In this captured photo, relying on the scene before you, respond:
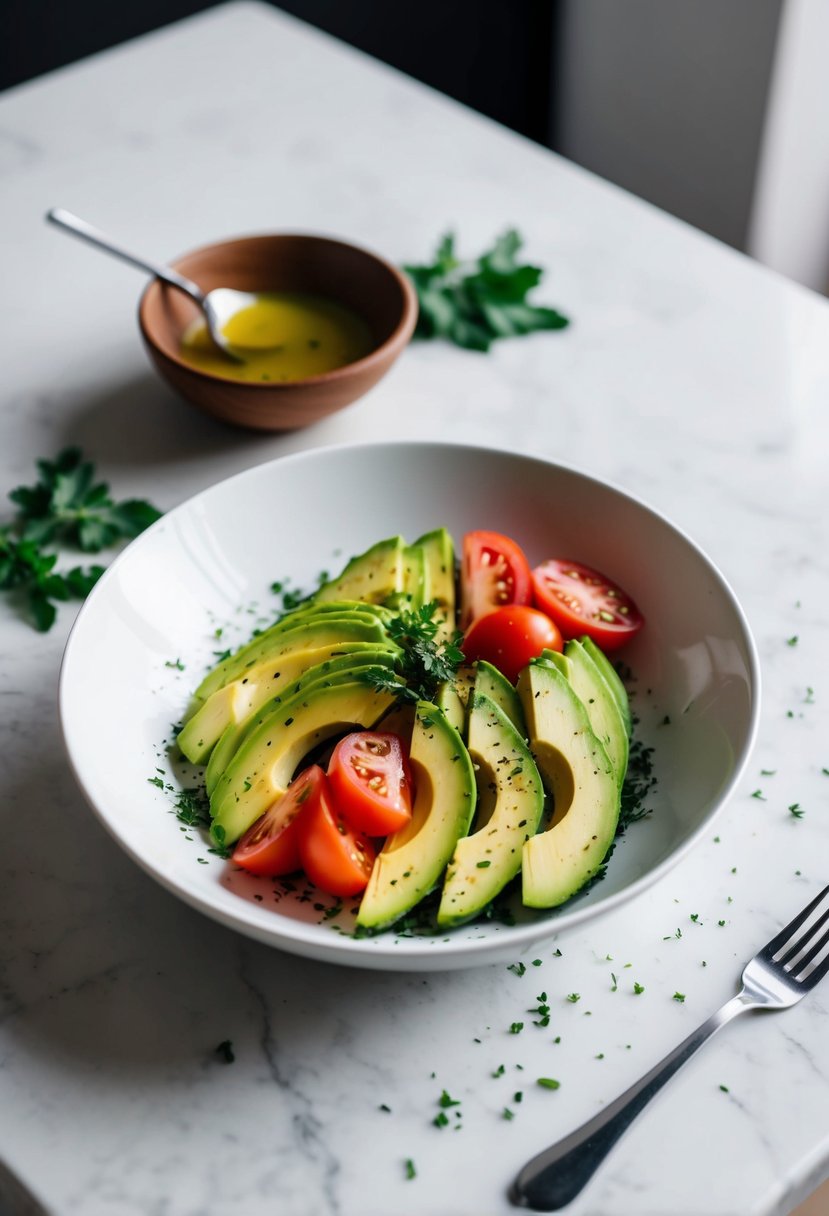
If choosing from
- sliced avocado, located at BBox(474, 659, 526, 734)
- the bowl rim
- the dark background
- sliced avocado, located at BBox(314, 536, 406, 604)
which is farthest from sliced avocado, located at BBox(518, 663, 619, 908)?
the dark background

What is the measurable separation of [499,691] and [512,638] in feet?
0.30

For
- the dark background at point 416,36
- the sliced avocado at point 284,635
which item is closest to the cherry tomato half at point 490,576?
the sliced avocado at point 284,635

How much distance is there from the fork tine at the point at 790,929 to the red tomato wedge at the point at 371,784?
39cm

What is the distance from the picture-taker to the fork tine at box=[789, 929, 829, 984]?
1.26 m

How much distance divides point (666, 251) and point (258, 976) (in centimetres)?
156

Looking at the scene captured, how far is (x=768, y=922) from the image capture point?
133cm

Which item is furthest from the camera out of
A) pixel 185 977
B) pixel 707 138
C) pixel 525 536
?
pixel 707 138

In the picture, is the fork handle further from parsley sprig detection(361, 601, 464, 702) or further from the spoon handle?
the spoon handle

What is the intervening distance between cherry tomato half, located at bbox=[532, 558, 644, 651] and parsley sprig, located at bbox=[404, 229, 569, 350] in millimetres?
635

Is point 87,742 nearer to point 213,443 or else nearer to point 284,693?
point 284,693

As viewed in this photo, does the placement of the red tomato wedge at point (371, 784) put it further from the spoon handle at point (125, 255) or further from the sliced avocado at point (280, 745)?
the spoon handle at point (125, 255)

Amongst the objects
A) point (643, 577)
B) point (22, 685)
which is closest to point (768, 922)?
point (643, 577)

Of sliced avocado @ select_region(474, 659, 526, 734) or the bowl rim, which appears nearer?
sliced avocado @ select_region(474, 659, 526, 734)

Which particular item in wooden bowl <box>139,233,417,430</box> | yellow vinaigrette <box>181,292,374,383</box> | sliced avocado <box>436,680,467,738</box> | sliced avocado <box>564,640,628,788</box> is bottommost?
yellow vinaigrette <box>181,292,374,383</box>
